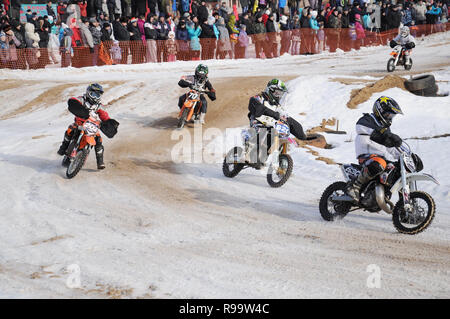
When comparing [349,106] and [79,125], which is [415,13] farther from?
[79,125]

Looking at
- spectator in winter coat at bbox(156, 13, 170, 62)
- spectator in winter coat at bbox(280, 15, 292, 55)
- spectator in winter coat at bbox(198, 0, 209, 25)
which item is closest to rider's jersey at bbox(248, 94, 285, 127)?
spectator in winter coat at bbox(156, 13, 170, 62)

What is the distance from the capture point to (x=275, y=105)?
34.5ft

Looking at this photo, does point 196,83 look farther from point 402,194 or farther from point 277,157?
point 402,194

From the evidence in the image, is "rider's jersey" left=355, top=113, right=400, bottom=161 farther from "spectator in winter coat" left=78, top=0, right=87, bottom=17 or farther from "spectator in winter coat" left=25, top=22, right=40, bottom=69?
"spectator in winter coat" left=78, top=0, right=87, bottom=17

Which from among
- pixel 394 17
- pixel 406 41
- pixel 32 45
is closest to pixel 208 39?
pixel 32 45

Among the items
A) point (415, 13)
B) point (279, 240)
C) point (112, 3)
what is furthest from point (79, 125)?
point (415, 13)

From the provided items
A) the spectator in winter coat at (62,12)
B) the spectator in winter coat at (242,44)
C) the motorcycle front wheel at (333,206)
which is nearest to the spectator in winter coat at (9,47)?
the spectator in winter coat at (62,12)

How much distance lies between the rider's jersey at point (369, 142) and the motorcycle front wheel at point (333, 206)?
648 mm

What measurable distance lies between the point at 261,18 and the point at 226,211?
18502 millimetres

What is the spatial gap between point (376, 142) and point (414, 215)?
109cm

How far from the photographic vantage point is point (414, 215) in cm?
740

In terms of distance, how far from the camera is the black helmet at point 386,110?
24.8 ft

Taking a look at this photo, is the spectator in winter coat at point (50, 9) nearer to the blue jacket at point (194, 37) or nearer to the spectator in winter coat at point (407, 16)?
the blue jacket at point (194, 37)

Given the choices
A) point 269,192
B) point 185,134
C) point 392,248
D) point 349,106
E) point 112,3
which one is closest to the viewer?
point 392,248
